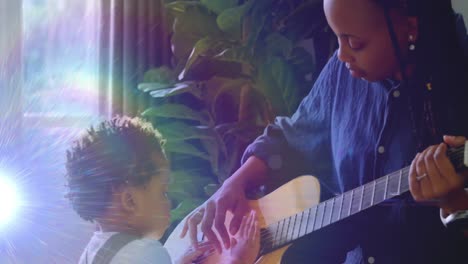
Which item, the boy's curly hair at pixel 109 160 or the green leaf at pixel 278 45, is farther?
the boy's curly hair at pixel 109 160

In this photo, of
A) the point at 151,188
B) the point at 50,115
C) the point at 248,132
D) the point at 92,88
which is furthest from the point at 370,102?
the point at 50,115

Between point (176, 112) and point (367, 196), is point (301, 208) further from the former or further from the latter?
point (176, 112)

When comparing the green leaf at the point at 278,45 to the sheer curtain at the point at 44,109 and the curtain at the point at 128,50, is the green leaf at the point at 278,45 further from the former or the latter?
the sheer curtain at the point at 44,109

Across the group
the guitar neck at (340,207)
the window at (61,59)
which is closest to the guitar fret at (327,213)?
the guitar neck at (340,207)

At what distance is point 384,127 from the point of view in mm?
970

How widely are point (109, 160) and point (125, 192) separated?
0.23 ft

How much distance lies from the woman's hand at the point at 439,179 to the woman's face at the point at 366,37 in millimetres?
138

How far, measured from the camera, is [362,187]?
3.18 ft

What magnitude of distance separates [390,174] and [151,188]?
1.63 ft

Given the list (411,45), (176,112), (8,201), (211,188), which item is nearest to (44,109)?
(8,201)

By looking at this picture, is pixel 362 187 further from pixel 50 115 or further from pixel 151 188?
pixel 50 115

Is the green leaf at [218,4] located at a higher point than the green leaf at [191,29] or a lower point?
higher

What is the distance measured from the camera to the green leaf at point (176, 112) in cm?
121

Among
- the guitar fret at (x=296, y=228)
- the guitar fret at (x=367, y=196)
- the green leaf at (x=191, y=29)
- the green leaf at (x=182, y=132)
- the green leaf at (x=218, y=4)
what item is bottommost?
the guitar fret at (x=296, y=228)
